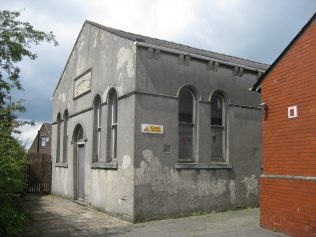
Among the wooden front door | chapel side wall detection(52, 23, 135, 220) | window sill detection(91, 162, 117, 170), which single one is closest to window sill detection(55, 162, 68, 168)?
chapel side wall detection(52, 23, 135, 220)

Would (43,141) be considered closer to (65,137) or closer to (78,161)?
(65,137)

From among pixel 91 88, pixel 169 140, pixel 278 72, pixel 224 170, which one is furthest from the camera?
pixel 91 88

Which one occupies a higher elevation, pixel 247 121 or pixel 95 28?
pixel 95 28

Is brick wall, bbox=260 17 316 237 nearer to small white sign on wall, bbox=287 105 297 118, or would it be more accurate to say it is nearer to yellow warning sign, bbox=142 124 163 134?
small white sign on wall, bbox=287 105 297 118

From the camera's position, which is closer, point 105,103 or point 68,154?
point 105,103

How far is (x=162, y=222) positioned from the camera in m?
11.9

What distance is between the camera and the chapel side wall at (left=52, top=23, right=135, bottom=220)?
12.6 metres

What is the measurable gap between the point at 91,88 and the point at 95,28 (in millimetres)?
2358

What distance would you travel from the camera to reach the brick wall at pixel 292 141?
9.16 meters

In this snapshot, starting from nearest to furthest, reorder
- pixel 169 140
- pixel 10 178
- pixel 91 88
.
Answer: pixel 10 178 → pixel 169 140 → pixel 91 88

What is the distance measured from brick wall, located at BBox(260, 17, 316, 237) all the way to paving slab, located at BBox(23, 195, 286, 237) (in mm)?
643

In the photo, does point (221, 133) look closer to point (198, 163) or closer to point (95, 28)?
point (198, 163)

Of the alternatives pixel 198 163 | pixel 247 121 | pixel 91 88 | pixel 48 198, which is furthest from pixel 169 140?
pixel 48 198

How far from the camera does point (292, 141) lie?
9719 mm
